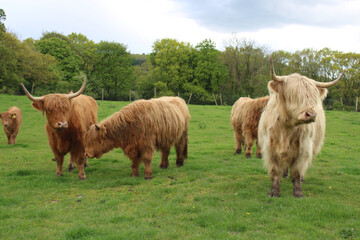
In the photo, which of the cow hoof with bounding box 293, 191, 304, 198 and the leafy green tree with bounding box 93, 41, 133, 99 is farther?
the leafy green tree with bounding box 93, 41, 133, 99

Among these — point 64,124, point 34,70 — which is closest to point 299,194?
point 64,124

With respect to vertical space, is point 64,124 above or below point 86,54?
below

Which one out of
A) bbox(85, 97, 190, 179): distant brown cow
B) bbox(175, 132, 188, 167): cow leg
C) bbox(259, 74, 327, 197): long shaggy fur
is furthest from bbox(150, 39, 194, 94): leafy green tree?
bbox(259, 74, 327, 197): long shaggy fur

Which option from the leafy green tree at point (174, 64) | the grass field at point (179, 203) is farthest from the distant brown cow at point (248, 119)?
the leafy green tree at point (174, 64)

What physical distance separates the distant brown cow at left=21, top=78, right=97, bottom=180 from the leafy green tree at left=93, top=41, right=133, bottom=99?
4705cm

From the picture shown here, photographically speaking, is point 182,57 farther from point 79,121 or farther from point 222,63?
point 79,121

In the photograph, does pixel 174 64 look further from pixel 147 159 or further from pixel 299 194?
pixel 299 194

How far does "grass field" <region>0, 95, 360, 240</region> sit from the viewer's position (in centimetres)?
368

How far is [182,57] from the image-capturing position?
5034cm

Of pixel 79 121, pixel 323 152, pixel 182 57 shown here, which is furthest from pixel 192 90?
pixel 79 121

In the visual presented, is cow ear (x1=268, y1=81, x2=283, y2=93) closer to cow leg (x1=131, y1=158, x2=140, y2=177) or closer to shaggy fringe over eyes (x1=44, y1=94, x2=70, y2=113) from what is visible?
cow leg (x1=131, y1=158, x2=140, y2=177)

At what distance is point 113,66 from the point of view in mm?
53625

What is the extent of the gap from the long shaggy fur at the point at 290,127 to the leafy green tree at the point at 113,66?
49483 mm

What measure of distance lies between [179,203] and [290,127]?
7.01ft
